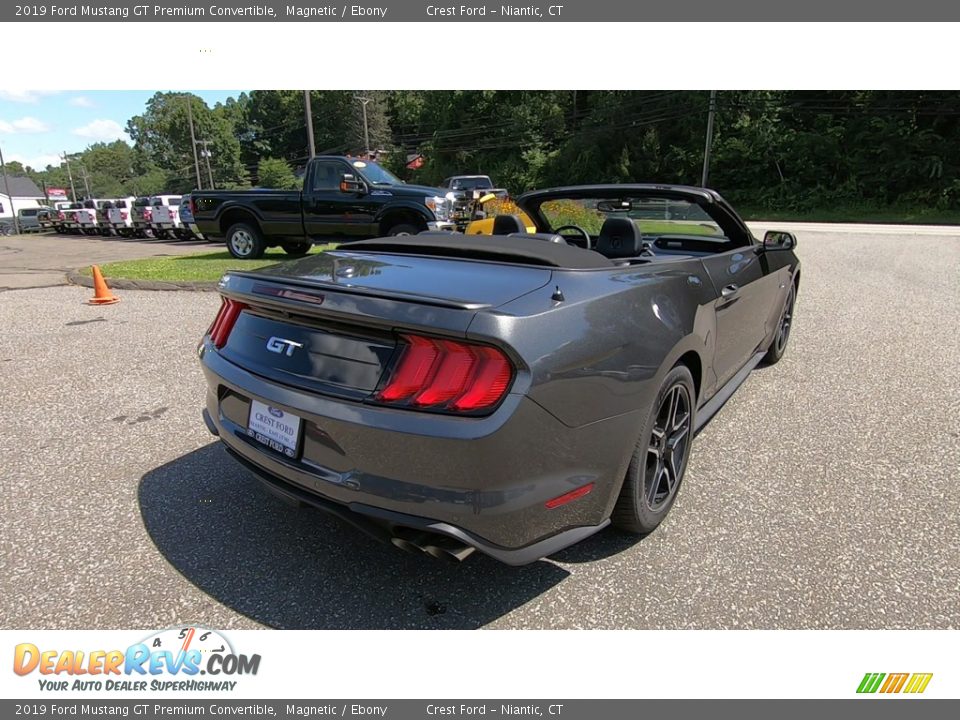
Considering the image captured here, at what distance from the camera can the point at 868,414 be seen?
3988 millimetres

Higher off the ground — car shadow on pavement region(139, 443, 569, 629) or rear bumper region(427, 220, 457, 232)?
rear bumper region(427, 220, 457, 232)

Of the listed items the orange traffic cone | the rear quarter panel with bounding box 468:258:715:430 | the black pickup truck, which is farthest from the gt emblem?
the black pickup truck

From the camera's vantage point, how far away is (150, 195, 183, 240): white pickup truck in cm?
2248

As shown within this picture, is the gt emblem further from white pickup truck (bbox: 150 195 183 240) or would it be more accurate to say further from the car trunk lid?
white pickup truck (bbox: 150 195 183 240)

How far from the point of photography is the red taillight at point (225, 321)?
8.48 ft

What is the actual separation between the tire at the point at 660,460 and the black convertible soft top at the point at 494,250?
25.3 inches

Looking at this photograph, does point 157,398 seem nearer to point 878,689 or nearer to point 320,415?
point 320,415

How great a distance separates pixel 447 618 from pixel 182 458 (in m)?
2.02

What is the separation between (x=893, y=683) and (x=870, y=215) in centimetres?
3436

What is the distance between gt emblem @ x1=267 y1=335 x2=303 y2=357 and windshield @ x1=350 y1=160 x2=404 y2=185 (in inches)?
354

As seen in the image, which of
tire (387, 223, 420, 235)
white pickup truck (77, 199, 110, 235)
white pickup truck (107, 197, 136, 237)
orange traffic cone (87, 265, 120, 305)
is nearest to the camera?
orange traffic cone (87, 265, 120, 305)

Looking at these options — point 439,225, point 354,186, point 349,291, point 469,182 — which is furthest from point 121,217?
point 349,291

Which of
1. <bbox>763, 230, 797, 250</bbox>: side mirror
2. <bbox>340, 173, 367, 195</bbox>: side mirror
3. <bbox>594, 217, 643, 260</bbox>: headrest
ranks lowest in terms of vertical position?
<bbox>763, 230, 797, 250</bbox>: side mirror

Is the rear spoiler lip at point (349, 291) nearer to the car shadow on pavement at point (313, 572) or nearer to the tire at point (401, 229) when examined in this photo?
the car shadow on pavement at point (313, 572)
